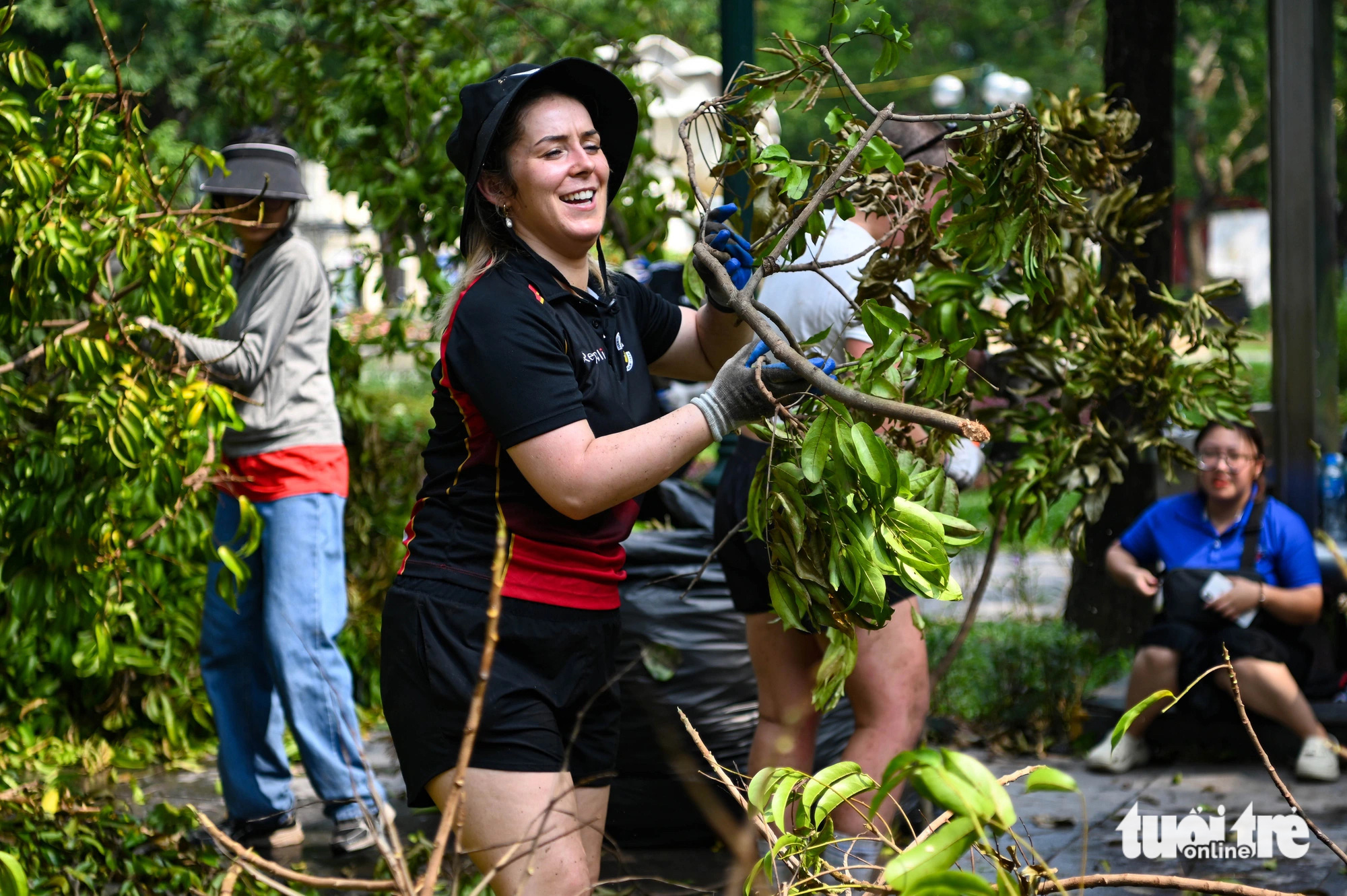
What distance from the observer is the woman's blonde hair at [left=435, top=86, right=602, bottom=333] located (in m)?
2.26

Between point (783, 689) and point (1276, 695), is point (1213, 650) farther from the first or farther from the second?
point (783, 689)

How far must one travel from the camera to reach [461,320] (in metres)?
2.13

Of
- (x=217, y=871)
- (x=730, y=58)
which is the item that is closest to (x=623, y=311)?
(x=730, y=58)

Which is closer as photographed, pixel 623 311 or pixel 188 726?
pixel 623 311

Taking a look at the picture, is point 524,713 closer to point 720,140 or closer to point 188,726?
point 720,140

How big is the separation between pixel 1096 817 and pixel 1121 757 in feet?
1.58

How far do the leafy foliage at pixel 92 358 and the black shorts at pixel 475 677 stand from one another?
3.34ft

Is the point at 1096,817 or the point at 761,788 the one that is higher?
the point at 761,788

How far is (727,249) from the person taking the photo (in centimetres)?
251

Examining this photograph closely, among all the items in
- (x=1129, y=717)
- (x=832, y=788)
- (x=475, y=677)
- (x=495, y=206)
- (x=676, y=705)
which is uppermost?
(x=495, y=206)

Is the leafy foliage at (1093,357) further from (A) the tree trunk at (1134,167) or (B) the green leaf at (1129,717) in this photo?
(A) the tree trunk at (1134,167)

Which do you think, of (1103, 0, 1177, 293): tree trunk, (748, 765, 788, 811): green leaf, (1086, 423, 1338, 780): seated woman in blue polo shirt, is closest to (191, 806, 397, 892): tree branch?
(748, 765, 788, 811): green leaf

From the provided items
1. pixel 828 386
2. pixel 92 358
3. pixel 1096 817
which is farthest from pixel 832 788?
pixel 1096 817

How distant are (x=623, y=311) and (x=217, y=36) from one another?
405 cm
